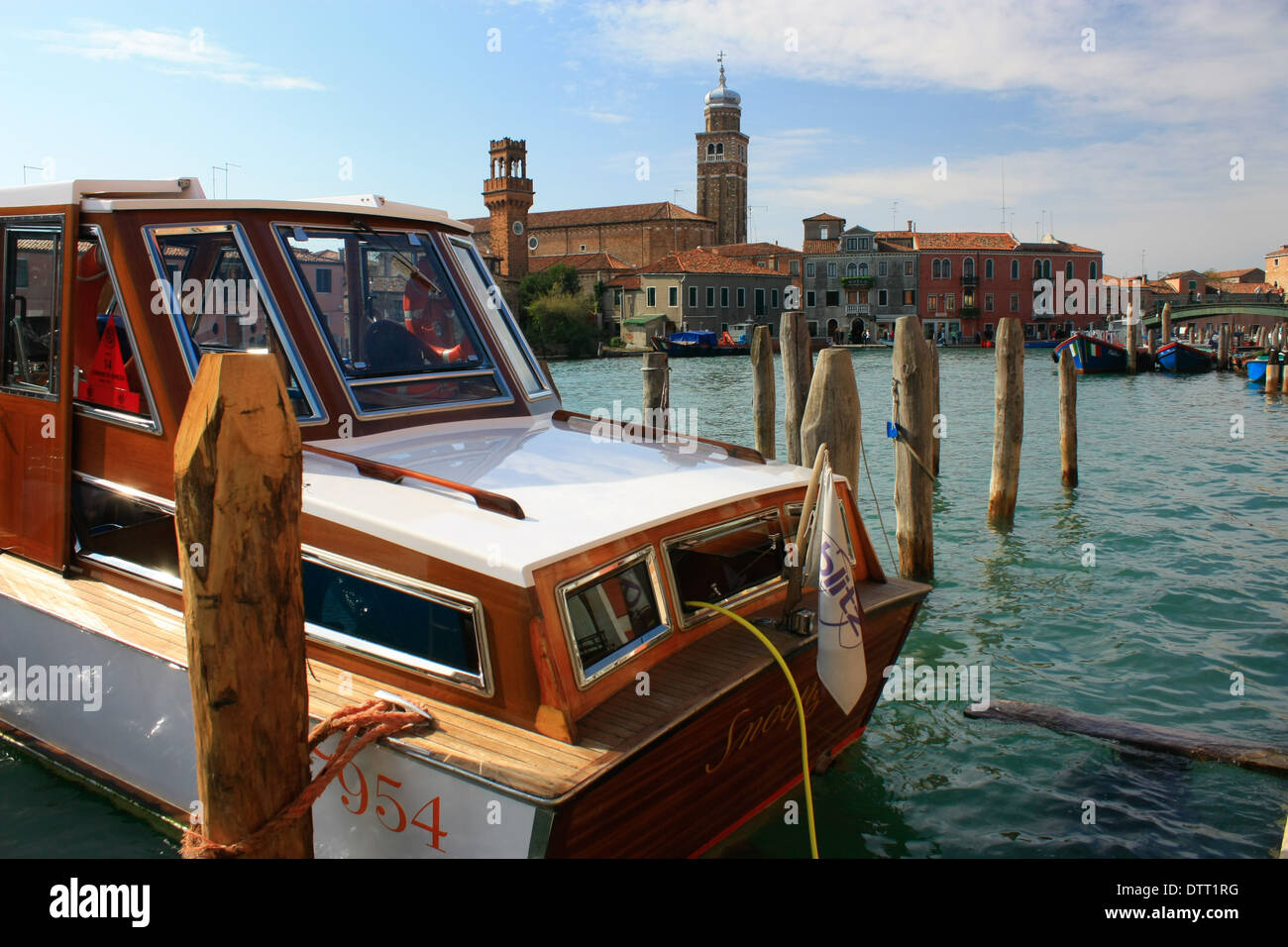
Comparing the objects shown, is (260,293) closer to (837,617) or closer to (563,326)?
(837,617)

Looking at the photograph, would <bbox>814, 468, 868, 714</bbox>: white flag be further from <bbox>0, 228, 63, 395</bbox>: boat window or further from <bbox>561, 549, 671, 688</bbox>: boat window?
<bbox>0, 228, 63, 395</bbox>: boat window

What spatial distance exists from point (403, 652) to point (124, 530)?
200cm

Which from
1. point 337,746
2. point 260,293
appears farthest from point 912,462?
point 337,746

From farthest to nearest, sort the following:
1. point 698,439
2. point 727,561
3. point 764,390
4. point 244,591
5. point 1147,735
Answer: point 764,390 → point 1147,735 → point 698,439 → point 727,561 → point 244,591

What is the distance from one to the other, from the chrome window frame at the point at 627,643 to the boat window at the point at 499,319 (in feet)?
7.02

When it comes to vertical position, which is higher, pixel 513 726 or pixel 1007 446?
pixel 1007 446

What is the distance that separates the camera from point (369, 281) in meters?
5.54

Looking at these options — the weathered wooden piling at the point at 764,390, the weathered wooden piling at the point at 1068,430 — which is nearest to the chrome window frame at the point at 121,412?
the weathered wooden piling at the point at 764,390

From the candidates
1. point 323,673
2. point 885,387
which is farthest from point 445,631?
point 885,387

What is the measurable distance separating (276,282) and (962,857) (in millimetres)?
4216

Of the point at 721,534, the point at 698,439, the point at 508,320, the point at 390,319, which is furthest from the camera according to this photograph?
the point at 508,320

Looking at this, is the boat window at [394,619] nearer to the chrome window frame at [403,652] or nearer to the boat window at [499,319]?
the chrome window frame at [403,652]
